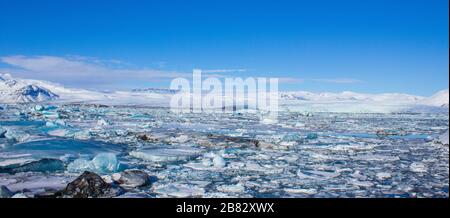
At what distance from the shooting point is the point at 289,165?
248 inches

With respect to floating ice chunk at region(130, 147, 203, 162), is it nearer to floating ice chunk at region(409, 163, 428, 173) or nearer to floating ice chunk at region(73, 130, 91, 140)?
floating ice chunk at region(73, 130, 91, 140)

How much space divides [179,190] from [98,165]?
161cm

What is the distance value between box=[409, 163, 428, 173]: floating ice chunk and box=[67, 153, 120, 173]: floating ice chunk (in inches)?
176

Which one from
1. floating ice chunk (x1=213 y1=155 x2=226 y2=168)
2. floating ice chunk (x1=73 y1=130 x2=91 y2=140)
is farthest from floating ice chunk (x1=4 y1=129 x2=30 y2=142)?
floating ice chunk (x1=213 y1=155 x2=226 y2=168)

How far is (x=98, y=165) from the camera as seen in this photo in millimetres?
5430

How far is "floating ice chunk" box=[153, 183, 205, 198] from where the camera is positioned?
428cm

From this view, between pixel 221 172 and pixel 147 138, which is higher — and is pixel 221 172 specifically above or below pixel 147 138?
below

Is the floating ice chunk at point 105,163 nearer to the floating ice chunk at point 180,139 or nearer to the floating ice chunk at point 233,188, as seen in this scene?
the floating ice chunk at point 233,188

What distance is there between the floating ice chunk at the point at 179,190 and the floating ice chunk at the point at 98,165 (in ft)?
3.89

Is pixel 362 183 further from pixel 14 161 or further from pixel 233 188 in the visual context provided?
pixel 14 161

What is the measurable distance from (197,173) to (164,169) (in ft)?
1.98

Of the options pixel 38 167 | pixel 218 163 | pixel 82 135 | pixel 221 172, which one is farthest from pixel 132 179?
pixel 82 135

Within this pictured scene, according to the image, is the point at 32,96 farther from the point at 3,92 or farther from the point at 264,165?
the point at 264,165
